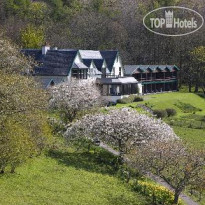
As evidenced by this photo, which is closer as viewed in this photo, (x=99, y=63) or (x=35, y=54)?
(x=35, y=54)

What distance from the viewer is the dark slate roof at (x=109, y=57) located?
64.9 m

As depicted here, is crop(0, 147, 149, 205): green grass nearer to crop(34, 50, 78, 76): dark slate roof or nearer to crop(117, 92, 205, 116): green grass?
crop(117, 92, 205, 116): green grass

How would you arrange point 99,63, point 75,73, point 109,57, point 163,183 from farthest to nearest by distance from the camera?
1. point 109,57
2. point 99,63
3. point 75,73
4. point 163,183

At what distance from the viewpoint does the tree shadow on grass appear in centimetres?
2943

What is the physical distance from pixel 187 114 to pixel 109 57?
17.5 m

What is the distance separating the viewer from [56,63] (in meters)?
55.5

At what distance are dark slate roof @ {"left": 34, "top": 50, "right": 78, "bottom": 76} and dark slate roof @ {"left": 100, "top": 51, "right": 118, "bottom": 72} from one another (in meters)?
9.57

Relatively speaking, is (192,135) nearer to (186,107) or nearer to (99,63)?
(186,107)

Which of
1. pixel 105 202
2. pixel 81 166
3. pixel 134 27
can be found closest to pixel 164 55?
pixel 134 27

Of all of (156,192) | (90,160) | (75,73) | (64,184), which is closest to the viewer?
(64,184)

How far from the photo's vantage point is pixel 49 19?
92.8 meters

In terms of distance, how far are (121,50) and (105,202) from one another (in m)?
62.8

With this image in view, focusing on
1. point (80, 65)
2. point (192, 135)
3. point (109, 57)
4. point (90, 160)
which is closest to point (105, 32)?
point (109, 57)

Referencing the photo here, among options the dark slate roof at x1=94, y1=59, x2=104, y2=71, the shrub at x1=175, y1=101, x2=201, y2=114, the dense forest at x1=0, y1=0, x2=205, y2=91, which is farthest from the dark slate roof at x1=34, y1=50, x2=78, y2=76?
the dense forest at x1=0, y1=0, x2=205, y2=91
